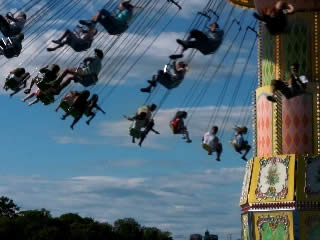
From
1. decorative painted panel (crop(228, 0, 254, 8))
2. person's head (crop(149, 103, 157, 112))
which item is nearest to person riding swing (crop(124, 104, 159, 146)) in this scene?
person's head (crop(149, 103, 157, 112))

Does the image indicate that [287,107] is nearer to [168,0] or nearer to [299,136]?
[299,136]

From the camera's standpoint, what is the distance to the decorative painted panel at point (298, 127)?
3178 cm

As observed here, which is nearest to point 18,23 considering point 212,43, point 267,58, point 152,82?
point 152,82

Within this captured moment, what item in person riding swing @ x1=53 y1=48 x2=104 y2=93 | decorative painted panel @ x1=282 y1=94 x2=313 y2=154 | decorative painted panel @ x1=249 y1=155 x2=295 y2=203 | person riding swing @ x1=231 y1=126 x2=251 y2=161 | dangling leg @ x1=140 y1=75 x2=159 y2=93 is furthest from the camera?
decorative painted panel @ x1=282 y1=94 x2=313 y2=154

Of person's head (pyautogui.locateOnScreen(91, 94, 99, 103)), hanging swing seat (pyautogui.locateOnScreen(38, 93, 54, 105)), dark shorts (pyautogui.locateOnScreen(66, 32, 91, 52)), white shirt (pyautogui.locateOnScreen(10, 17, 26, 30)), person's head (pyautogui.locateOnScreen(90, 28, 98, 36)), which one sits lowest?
person's head (pyautogui.locateOnScreen(91, 94, 99, 103))

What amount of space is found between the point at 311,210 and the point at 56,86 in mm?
9710

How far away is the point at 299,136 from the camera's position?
104 feet

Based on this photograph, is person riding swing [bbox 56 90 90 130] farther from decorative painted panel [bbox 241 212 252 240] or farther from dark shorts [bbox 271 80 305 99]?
decorative painted panel [bbox 241 212 252 240]

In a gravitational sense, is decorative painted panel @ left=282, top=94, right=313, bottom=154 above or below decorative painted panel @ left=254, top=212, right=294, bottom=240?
above

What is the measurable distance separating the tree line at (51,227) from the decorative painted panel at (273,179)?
46369mm

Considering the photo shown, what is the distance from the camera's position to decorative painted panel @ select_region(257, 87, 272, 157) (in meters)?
32.4

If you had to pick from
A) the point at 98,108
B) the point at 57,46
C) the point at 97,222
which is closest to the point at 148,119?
the point at 98,108

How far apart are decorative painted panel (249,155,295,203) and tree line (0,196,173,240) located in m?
46.4

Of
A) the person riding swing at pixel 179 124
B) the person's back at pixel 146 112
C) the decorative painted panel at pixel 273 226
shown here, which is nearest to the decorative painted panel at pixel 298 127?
the decorative painted panel at pixel 273 226
